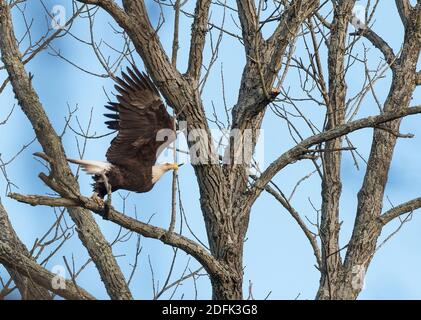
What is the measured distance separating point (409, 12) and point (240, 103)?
2.25 metres

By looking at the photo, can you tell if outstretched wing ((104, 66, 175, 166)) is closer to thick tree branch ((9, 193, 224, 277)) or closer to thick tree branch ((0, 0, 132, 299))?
thick tree branch ((0, 0, 132, 299))

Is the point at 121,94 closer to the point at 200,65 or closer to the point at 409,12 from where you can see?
the point at 200,65

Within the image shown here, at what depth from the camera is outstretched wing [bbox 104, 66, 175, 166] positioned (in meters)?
6.07

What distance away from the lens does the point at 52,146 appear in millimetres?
5879

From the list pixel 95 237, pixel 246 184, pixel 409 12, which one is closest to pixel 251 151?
pixel 246 184

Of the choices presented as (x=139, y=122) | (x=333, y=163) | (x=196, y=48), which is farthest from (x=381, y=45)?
(x=139, y=122)

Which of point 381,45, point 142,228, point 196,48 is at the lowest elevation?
point 142,228

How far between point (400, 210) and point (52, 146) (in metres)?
2.68

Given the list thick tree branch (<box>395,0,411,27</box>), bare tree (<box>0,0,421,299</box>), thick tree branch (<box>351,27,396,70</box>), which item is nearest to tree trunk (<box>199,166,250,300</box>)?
bare tree (<box>0,0,421,299</box>)

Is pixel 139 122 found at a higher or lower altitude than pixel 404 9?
lower

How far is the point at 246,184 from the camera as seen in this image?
622 centimetres

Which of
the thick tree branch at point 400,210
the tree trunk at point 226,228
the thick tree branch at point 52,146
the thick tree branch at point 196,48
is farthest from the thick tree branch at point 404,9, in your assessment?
the thick tree branch at point 52,146

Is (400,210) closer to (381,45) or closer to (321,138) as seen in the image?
(321,138)

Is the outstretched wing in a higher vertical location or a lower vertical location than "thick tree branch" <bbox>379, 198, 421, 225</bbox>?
higher
